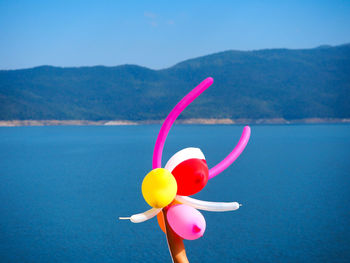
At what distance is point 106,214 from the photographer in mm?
27906

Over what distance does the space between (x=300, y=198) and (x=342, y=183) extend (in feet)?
26.3

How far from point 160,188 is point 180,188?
49 cm

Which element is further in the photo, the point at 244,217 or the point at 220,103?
the point at 220,103

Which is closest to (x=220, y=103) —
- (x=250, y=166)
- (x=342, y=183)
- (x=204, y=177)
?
(x=250, y=166)

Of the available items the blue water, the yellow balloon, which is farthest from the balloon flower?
the blue water

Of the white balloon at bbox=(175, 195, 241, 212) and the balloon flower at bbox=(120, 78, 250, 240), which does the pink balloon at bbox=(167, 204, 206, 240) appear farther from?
the white balloon at bbox=(175, 195, 241, 212)

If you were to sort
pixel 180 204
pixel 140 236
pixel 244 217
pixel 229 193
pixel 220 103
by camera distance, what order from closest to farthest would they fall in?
pixel 180 204 → pixel 140 236 → pixel 244 217 → pixel 229 193 → pixel 220 103

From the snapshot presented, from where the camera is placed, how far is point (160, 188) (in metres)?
6.02

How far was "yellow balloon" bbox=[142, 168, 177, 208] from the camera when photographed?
6.03 m

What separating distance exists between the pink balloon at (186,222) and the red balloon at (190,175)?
0.31 meters

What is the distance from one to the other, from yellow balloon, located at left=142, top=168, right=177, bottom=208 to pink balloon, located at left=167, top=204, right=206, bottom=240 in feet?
0.64

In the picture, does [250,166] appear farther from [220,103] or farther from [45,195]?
[220,103]

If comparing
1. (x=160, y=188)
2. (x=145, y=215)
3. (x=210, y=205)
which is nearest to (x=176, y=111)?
(x=160, y=188)

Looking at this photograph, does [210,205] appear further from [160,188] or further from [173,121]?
[173,121]
